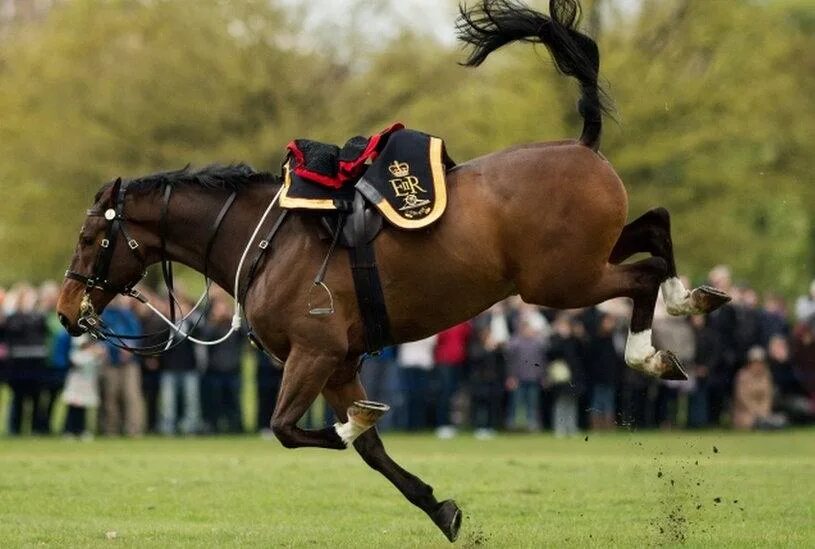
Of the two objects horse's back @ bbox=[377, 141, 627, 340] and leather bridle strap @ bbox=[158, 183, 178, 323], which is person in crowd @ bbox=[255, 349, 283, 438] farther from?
horse's back @ bbox=[377, 141, 627, 340]

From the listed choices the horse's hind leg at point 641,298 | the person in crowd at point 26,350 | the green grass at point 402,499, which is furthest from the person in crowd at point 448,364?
the horse's hind leg at point 641,298

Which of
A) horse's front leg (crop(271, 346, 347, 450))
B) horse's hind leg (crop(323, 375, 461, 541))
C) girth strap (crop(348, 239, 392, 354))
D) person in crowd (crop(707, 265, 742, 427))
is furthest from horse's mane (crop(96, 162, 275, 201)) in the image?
person in crowd (crop(707, 265, 742, 427))

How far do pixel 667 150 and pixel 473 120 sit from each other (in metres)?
3.86

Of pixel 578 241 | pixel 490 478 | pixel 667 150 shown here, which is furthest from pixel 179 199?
pixel 667 150

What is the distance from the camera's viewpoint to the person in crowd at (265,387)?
78.3 ft

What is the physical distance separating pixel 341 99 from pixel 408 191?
23.6 m

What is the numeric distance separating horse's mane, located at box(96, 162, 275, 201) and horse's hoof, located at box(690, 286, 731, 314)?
285 cm

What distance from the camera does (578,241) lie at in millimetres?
10133

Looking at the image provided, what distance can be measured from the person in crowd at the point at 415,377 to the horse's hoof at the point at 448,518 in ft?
43.3

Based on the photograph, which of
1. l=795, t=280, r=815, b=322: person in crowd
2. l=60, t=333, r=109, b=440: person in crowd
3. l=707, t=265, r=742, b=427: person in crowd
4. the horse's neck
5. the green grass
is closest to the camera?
the horse's neck

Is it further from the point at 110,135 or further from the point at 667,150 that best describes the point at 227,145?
the point at 667,150

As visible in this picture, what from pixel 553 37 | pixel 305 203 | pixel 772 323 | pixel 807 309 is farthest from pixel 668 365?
pixel 807 309

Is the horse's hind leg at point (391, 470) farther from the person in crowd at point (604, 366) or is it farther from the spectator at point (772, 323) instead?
the spectator at point (772, 323)

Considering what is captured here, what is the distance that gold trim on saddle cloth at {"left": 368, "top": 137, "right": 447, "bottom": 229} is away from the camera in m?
10.1
